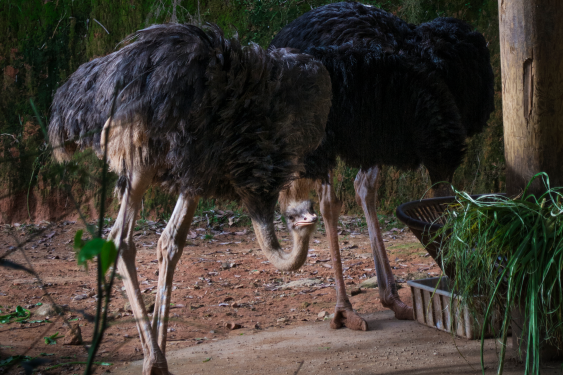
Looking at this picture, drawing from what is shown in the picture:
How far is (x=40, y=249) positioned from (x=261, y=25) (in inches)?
146

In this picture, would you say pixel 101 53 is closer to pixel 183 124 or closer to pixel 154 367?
pixel 183 124

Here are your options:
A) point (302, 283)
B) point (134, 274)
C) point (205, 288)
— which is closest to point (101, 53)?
point (205, 288)

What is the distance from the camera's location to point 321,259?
548 cm

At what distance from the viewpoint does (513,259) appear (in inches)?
72.1

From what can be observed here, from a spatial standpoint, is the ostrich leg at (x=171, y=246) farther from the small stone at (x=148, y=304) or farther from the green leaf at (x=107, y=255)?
the green leaf at (x=107, y=255)

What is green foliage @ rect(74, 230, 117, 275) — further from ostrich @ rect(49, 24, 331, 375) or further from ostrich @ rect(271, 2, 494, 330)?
ostrich @ rect(271, 2, 494, 330)

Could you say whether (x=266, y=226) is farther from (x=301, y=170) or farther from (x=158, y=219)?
(x=158, y=219)

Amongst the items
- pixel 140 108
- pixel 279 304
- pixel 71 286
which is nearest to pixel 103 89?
pixel 140 108

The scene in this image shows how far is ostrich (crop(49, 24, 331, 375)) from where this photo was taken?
2.49 meters

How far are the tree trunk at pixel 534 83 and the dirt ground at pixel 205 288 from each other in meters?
1.15

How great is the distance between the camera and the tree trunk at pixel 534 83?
7.06 feet

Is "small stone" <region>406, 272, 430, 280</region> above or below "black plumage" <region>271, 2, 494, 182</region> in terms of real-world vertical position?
below

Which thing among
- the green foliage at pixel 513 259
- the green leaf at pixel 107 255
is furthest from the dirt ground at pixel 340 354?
the green leaf at pixel 107 255

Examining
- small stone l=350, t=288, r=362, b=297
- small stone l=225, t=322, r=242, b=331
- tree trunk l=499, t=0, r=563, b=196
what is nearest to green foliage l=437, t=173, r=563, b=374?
tree trunk l=499, t=0, r=563, b=196
